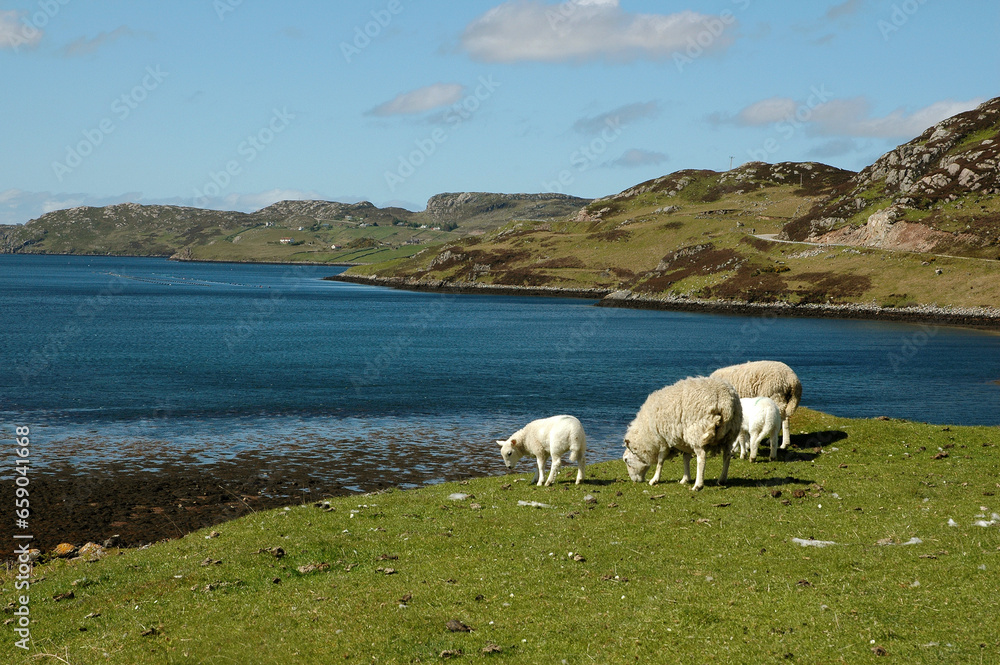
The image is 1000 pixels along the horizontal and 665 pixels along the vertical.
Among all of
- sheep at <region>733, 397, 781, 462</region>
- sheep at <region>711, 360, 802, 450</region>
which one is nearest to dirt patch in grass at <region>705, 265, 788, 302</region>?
sheep at <region>711, 360, 802, 450</region>

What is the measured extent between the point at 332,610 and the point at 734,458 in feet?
62.0

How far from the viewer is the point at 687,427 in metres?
22.6

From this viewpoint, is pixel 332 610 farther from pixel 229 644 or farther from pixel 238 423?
pixel 238 423

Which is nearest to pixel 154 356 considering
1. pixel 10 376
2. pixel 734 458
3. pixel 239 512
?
pixel 10 376

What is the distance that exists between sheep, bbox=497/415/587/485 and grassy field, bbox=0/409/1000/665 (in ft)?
5.93

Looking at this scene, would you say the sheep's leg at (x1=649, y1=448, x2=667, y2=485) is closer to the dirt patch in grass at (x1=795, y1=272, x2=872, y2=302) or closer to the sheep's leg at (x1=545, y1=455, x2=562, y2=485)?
the sheep's leg at (x1=545, y1=455, x2=562, y2=485)

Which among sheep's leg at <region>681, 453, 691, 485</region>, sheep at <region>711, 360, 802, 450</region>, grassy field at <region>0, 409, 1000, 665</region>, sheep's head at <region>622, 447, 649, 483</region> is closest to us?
grassy field at <region>0, 409, 1000, 665</region>

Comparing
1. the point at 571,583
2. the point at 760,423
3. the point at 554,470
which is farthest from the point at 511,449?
the point at 571,583

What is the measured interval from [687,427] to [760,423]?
19.6ft

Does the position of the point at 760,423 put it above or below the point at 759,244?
below

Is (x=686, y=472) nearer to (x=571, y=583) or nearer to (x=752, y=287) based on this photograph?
(x=571, y=583)

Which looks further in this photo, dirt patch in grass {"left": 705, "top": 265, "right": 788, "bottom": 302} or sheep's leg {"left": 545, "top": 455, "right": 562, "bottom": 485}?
dirt patch in grass {"left": 705, "top": 265, "right": 788, "bottom": 302}

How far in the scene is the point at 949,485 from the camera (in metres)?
21.6

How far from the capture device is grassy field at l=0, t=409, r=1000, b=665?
11.6m
